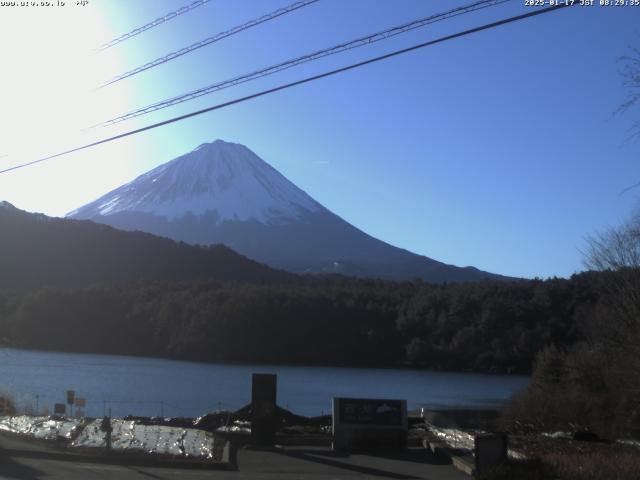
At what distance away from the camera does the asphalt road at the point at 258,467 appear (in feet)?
45.6

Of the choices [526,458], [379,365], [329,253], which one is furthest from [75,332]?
[329,253]

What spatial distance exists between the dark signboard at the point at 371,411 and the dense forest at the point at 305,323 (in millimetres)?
38273

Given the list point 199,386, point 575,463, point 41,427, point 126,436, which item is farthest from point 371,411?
point 199,386

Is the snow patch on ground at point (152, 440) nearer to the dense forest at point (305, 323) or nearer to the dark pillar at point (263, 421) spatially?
the dark pillar at point (263, 421)

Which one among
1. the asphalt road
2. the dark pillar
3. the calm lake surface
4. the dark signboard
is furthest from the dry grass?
the calm lake surface

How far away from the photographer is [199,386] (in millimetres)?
Result: 40906

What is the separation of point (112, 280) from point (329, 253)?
72.8 metres

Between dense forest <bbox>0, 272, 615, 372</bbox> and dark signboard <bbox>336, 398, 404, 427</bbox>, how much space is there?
126ft

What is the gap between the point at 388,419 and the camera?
18578mm

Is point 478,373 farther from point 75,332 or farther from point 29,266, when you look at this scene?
point 29,266

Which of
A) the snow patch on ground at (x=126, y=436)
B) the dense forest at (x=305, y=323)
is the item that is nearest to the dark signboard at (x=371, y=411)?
the snow patch on ground at (x=126, y=436)

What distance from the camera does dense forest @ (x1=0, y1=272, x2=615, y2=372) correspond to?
2311 inches

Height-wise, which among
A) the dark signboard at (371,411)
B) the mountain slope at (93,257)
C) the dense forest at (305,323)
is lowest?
the dark signboard at (371,411)

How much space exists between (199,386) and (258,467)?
1015 inches
